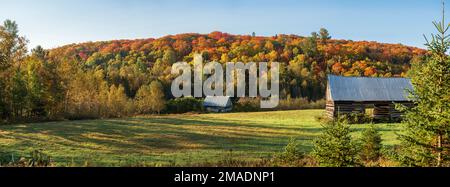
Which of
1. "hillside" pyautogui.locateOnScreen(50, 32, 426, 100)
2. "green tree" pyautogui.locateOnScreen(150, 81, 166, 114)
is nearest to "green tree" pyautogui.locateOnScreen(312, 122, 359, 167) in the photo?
"green tree" pyautogui.locateOnScreen(150, 81, 166, 114)

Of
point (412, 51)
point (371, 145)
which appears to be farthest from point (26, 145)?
point (412, 51)

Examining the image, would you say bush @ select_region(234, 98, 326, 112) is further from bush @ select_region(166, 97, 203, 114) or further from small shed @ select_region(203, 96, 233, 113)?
bush @ select_region(166, 97, 203, 114)

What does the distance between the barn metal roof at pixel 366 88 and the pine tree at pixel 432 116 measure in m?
28.1

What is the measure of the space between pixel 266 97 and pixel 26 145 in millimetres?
60678

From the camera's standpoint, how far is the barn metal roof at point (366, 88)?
37.0 m

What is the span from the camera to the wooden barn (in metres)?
36.5

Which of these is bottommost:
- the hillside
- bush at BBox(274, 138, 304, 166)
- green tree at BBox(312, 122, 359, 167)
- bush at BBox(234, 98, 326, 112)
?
bush at BBox(234, 98, 326, 112)

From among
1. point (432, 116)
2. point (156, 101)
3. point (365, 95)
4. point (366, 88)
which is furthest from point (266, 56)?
point (432, 116)

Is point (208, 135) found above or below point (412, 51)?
below

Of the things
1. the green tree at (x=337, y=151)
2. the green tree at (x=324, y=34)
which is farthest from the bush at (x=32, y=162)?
the green tree at (x=324, y=34)

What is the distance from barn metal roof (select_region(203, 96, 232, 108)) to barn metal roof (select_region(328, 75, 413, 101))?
112 feet

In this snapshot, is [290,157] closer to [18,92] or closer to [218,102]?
[18,92]
